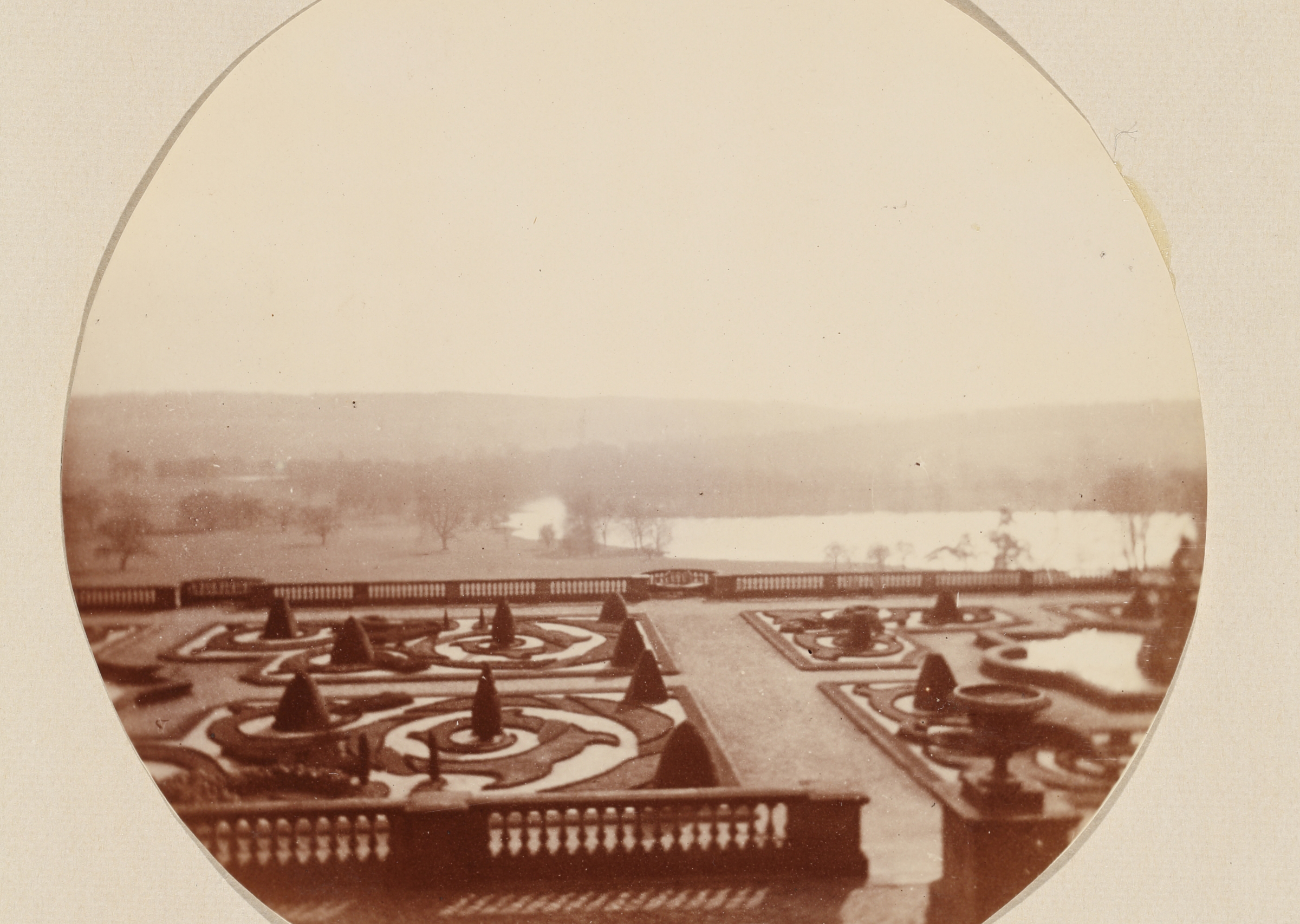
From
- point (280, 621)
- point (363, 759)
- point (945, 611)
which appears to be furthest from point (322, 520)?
point (945, 611)

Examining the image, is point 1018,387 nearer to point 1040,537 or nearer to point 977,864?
point 1040,537

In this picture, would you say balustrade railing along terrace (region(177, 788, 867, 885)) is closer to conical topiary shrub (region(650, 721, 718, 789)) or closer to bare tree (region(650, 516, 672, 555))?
conical topiary shrub (region(650, 721, 718, 789))

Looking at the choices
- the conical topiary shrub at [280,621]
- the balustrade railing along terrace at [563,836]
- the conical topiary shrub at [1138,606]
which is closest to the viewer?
the balustrade railing along terrace at [563,836]

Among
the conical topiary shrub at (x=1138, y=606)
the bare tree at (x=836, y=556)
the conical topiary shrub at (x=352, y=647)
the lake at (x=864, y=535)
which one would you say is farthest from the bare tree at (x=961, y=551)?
the conical topiary shrub at (x=352, y=647)

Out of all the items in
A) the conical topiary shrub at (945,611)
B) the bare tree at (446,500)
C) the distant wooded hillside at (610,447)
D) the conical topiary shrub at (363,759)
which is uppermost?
the distant wooded hillside at (610,447)

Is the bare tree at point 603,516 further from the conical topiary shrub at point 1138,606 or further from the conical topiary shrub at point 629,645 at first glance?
the conical topiary shrub at point 1138,606

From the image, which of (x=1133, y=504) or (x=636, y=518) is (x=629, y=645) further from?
(x=1133, y=504)

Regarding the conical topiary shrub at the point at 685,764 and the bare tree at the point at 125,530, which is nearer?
the conical topiary shrub at the point at 685,764
